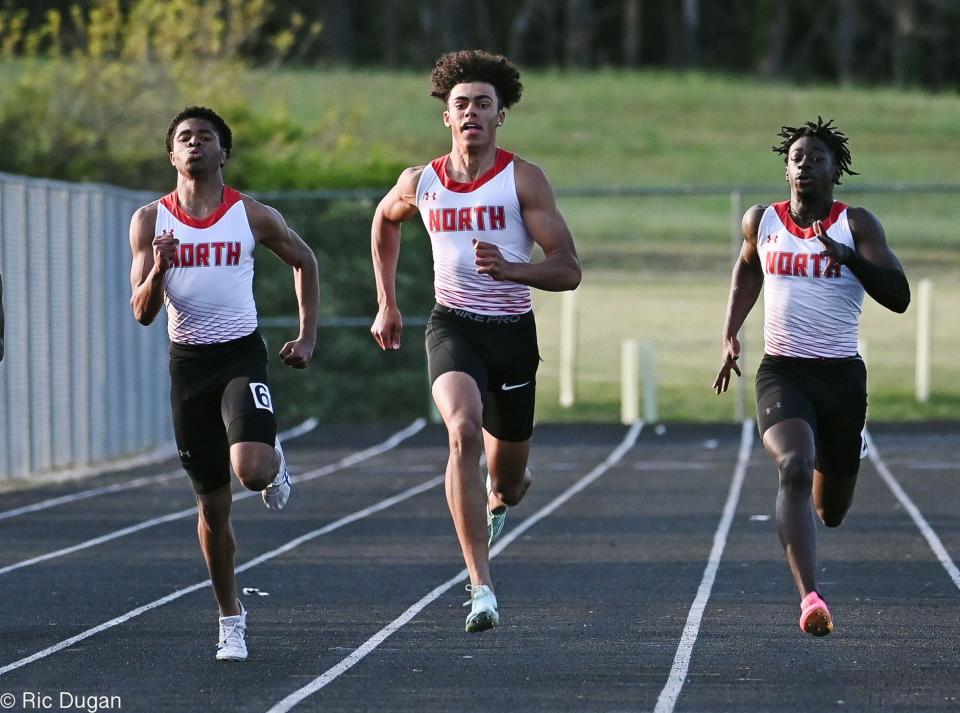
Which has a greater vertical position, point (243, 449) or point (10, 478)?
point (243, 449)

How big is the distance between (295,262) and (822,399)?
88.9 inches

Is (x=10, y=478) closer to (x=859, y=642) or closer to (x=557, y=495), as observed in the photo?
(x=557, y=495)

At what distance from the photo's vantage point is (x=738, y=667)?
766 centimetres

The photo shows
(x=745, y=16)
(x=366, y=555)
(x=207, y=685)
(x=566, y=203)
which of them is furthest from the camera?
(x=745, y=16)

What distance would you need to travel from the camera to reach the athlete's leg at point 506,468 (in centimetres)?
889

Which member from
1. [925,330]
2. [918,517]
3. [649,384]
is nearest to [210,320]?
[918,517]

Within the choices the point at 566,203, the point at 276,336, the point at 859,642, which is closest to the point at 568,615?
the point at 859,642

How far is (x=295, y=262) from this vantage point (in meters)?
8.23

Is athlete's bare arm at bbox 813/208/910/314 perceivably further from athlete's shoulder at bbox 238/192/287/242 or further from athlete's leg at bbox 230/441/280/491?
athlete's leg at bbox 230/441/280/491

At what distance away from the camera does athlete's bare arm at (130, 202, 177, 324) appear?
7.68 meters

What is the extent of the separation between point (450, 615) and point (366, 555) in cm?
260

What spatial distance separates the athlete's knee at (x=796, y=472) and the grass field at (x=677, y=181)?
37.8 feet

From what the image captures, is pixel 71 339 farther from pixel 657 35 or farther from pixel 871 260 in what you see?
pixel 657 35

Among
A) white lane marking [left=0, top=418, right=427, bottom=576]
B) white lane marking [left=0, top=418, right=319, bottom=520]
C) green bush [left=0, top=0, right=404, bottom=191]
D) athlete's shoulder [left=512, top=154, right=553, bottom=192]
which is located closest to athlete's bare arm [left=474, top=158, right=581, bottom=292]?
athlete's shoulder [left=512, top=154, right=553, bottom=192]
